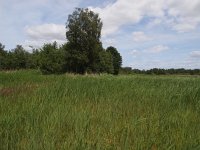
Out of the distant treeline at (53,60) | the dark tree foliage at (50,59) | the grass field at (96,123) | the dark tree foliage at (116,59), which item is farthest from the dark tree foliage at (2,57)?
the grass field at (96,123)

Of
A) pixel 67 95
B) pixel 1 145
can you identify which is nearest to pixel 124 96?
pixel 67 95

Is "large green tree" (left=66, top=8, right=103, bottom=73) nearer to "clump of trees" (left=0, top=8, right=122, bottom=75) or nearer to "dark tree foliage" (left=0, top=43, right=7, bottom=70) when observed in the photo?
"clump of trees" (left=0, top=8, right=122, bottom=75)

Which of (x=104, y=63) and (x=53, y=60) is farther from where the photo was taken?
(x=104, y=63)

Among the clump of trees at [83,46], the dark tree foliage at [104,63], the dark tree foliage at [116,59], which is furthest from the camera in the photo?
the dark tree foliage at [116,59]

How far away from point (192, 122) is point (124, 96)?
2.49 m

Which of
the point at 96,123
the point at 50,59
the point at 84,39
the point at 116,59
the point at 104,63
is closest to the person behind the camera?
the point at 96,123

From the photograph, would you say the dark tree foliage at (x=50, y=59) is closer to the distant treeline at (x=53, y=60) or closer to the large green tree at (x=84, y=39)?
the distant treeline at (x=53, y=60)

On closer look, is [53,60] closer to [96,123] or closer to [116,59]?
[116,59]

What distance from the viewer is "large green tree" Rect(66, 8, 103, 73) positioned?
60688 mm

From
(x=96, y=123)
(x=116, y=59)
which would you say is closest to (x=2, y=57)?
(x=116, y=59)

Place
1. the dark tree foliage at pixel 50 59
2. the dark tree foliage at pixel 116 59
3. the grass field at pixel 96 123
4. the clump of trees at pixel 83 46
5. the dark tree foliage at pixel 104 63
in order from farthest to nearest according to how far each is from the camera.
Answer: the dark tree foliage at pixel 116 59
the dark tree foliage at pixel 104 63
the clump of trees at pixel 83 46
the dark tree foliage at pixel 50 59
the grass field at pixel 96 123

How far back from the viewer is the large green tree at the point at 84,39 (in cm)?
6069

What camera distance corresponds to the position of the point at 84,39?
61.2m

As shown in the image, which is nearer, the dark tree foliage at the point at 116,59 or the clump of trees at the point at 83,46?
the clump of trees at the point at 83,46
